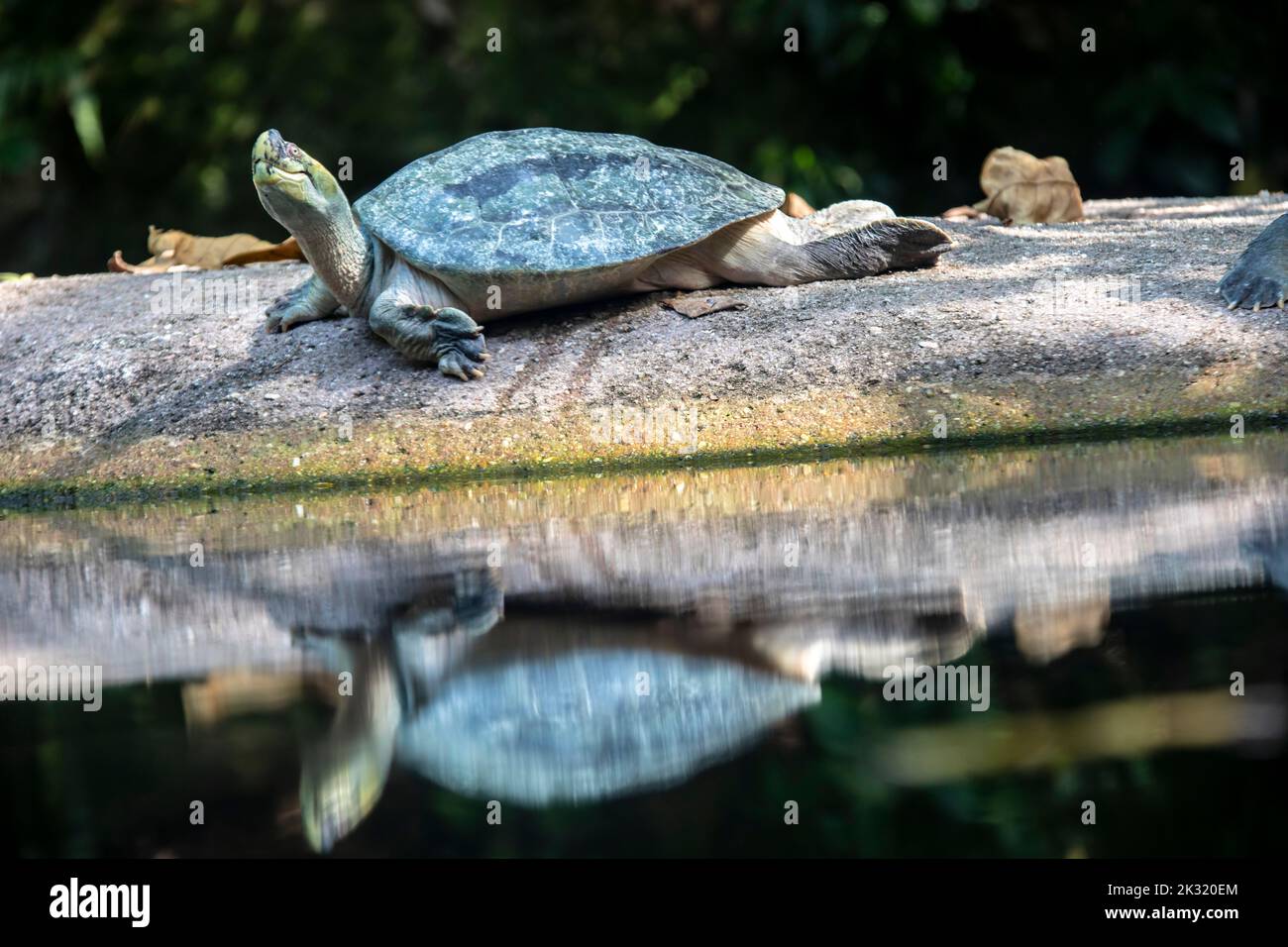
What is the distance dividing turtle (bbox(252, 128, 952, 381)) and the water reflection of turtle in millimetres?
3585

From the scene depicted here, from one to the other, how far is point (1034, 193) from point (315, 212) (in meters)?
4.25

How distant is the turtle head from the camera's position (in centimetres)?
639

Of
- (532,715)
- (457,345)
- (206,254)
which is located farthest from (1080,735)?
(206,254)

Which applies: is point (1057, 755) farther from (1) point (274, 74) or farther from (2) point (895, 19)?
(1) point (274, 74)

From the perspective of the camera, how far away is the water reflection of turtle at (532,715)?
7.59 ft

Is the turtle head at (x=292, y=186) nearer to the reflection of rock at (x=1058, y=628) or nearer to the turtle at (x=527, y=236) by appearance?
the turtle at (x=527, y=236)

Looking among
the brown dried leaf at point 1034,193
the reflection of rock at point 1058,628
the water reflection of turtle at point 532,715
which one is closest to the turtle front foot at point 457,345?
the water reflection of turtle at point 532,715

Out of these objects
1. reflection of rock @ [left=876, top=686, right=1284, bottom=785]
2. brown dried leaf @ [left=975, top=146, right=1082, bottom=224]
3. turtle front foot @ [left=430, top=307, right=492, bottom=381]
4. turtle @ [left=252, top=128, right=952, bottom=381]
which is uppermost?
brown dried leaf @ [left=975, top=146, right=1082, bottom=224]

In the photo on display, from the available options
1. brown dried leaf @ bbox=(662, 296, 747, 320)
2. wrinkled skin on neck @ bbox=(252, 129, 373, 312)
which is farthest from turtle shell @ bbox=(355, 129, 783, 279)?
brown dried leaf @ bbox=(662, 296, 747, 320)

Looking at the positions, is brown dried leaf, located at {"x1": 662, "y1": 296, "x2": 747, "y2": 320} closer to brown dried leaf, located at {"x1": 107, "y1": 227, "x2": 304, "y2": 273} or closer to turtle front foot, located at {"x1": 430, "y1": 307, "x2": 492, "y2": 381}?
turtle front foot, located at {"x1": 430, "y1": 307, "x2": 492, "y2": 381}

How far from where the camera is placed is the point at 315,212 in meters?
6.64

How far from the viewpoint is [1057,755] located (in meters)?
2.18

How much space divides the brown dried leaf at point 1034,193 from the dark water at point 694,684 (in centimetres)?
428
